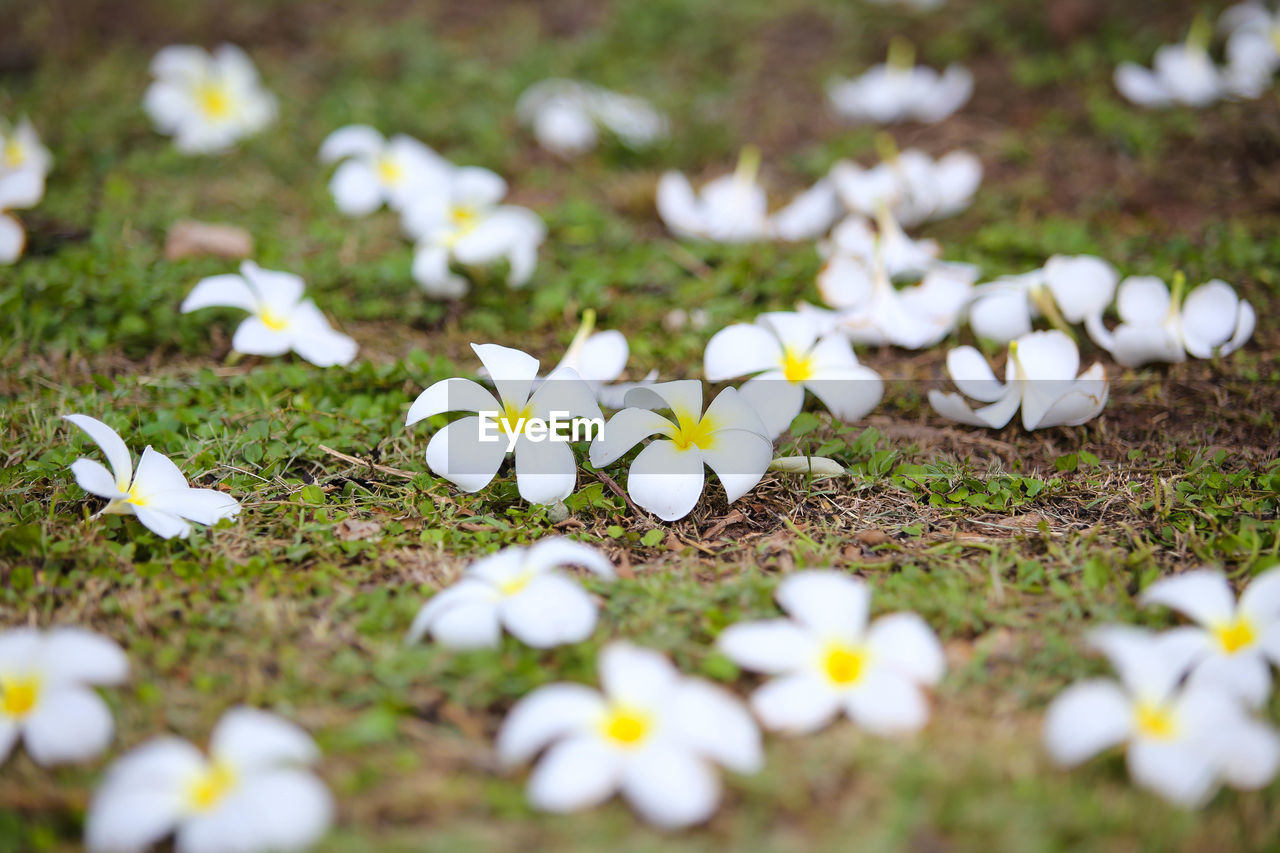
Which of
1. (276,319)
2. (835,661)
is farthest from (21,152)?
(835,661)

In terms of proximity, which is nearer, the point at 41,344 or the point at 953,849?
the point at 953,849

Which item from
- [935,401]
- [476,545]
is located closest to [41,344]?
[476,545]

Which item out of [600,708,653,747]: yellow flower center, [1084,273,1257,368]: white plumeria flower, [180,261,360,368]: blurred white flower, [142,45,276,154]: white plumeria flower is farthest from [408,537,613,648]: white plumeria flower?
[142,45,276,154]: white plumeria flower

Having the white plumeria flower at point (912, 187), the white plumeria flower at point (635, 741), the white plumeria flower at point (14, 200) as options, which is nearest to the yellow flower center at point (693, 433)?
the white plumeria flower at point (635, 741)

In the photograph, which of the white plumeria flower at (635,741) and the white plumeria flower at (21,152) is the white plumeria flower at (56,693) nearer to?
the white plumeria flower at (635,741)

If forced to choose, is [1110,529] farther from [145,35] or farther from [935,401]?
[145,35]

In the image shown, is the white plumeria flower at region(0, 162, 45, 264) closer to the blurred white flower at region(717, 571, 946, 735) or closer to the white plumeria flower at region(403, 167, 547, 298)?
the white plumeria flower at region(403, 167, 547, 298)
